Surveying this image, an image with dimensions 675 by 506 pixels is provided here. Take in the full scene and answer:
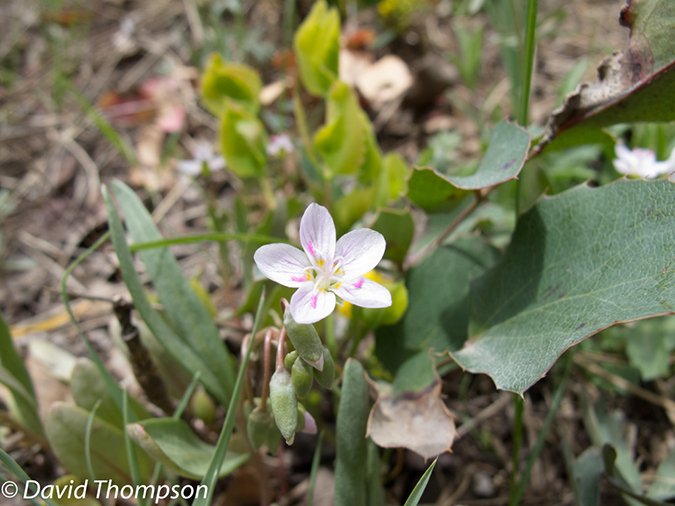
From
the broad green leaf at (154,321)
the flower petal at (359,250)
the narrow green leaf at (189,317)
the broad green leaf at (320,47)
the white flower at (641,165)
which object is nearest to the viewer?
the flower petal at (359,250)

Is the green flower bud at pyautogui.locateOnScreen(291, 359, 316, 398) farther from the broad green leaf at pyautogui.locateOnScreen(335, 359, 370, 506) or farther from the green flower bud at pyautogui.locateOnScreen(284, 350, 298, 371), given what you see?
the broad green leaf at pyautogui.locateOnScreen(335, 359, 370, 506)

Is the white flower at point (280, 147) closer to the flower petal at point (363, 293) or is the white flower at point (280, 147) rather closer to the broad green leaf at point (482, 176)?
the broad green leaf at point (482, 176)

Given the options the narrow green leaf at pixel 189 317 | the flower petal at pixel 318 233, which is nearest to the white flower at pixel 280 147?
the narrow green leaf at pixel 189 317

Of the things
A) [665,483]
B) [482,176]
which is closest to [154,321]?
[482,176]

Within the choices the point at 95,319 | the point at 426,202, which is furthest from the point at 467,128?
the point at 95,319

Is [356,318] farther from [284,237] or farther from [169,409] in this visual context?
[169,409]

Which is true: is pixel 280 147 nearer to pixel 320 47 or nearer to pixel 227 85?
pixel 227 85
